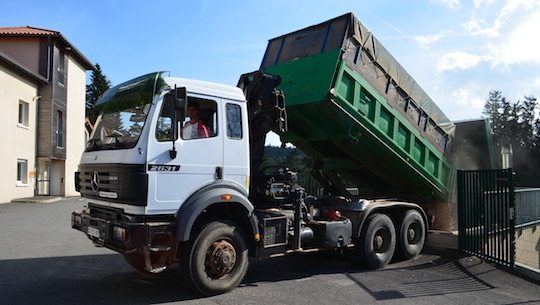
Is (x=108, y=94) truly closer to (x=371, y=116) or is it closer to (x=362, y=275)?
(x=371, y=116)

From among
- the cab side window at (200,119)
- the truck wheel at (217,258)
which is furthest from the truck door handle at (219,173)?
the truck wheel at (217,258)

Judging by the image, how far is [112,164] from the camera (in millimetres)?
6020

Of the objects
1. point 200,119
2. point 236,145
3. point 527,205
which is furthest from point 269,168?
point 527,205

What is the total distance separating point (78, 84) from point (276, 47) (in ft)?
78.1

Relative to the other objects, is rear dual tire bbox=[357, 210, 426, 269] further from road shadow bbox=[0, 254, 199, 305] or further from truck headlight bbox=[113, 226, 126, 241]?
truck headlight bbox=[113, 226, 126, 241]

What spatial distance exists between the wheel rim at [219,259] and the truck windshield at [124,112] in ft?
5.52

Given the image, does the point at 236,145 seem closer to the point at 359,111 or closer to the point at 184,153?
the point at 184,153

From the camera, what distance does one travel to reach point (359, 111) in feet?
26.4

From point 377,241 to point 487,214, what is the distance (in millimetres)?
2313

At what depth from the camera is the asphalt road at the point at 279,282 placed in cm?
619

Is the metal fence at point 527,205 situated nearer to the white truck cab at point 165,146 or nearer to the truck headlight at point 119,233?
the white truck cab at point 165,146

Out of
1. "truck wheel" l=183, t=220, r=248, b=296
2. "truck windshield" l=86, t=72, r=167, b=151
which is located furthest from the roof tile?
"truck wheel" l=183, t=220, r=248, b=296

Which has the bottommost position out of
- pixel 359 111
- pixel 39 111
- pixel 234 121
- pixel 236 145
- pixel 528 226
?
pixel 528 226

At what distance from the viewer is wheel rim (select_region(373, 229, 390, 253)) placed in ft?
27.9
